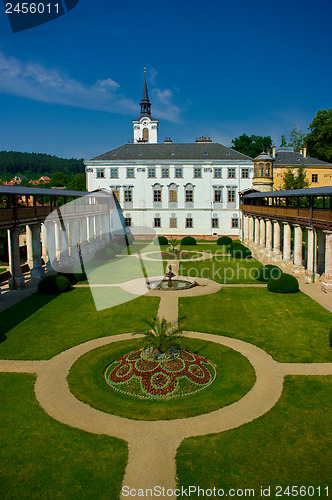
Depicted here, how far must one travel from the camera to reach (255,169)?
56.6 m

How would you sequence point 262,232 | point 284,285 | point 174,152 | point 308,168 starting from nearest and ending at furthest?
point 284,285 < point 262,232 < point 174,152 < point 308,168

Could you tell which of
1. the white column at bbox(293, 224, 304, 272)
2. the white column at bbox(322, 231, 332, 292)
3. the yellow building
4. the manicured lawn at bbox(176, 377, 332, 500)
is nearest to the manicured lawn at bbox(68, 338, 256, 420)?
the manicured lawn at bbox(176, 377, 332, 500)

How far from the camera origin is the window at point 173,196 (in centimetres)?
5951

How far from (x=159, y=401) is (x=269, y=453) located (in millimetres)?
4269

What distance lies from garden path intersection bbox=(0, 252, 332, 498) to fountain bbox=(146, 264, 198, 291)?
11.1m

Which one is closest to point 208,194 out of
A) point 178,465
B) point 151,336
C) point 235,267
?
point 235,267

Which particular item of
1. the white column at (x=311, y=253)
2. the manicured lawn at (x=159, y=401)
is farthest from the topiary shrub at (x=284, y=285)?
the manicured lawn at (x=159, y=401)

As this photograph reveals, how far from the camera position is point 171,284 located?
100 ft

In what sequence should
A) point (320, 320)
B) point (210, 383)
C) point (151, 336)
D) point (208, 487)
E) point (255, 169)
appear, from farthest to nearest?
point (255, 169), point (320, 320), point (151, 336), point (210, 383), point (208, 487)

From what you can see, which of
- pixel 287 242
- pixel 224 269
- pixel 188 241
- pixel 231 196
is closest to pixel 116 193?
pixel 188 241

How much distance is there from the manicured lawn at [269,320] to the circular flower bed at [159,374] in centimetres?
375

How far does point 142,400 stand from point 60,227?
2855 centimetres

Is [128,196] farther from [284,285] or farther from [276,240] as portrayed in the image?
[284,285]

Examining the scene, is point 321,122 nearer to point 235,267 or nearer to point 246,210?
point 246,210
